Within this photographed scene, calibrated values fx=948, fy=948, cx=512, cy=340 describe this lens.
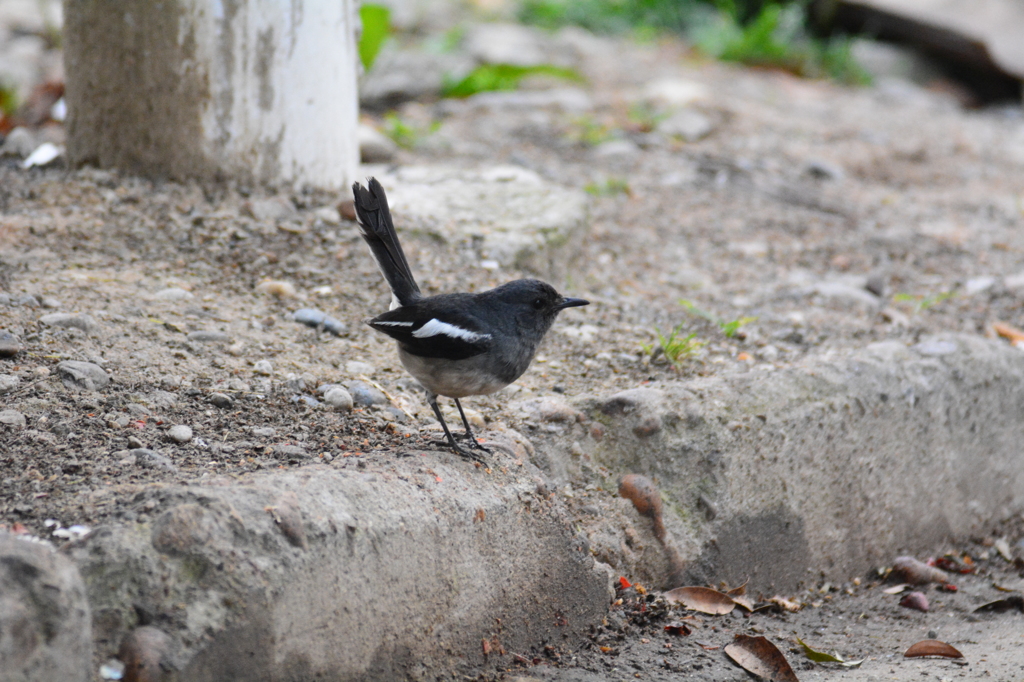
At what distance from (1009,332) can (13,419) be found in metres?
4.09

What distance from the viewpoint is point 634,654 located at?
8.95ft

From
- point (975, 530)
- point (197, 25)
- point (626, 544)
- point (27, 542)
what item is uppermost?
point (197, 25)

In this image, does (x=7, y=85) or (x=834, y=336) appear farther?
(x=7, y=85)

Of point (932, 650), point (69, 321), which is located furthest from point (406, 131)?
point (932, 650)

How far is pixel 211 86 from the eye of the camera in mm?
4035

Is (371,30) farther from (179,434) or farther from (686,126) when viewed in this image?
(179,434)

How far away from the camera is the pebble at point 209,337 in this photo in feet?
10.7

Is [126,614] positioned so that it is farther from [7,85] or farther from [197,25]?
[7,85]

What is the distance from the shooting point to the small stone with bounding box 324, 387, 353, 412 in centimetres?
301

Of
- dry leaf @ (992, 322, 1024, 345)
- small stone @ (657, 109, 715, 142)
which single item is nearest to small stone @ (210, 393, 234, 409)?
dry leaf @ (992, 322, 1024, 345)

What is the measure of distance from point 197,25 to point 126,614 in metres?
2.80

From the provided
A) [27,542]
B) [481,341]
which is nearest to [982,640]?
[481,341]

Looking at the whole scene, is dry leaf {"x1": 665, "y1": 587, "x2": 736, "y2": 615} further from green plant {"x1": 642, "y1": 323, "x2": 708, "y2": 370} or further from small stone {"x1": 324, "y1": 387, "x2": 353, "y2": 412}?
small stone {"x1": 324, "y1": 387, "x2": 353, "y2": 412}

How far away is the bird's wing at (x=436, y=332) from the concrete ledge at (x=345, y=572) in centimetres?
32
